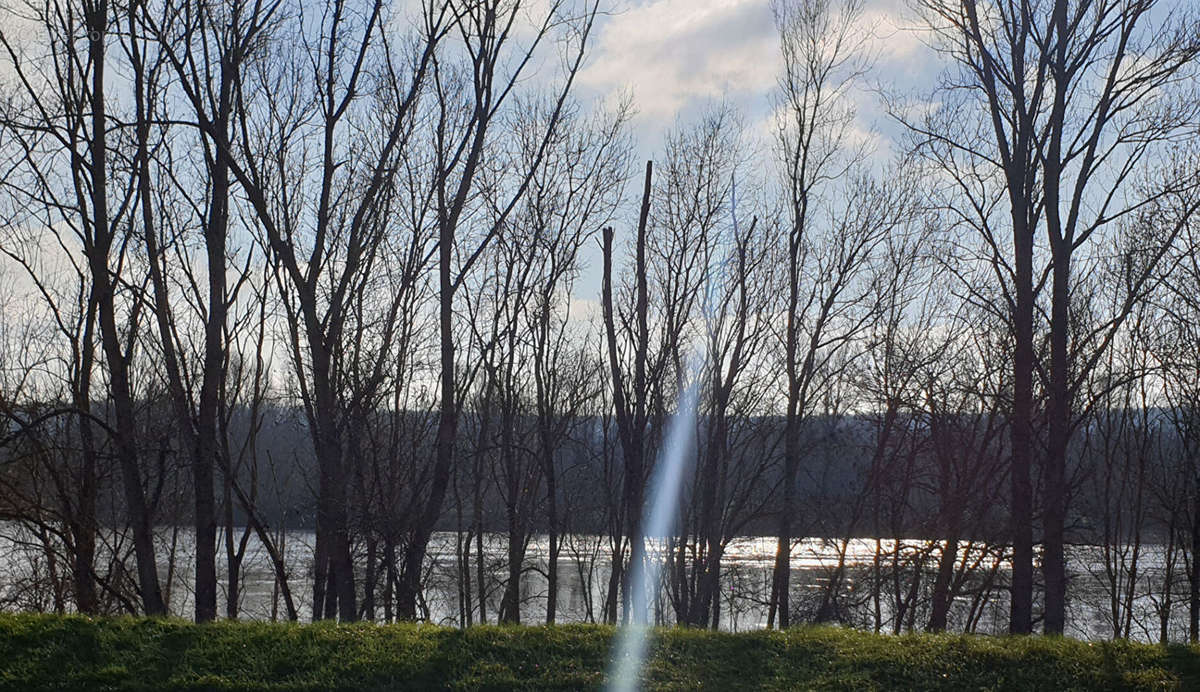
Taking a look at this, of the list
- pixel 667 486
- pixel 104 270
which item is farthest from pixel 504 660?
pixel 667 486

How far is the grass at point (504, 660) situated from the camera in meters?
5.68

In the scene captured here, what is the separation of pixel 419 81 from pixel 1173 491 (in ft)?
61.9

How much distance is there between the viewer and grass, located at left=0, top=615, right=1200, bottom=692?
5680mm

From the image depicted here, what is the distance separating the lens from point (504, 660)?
6.11 meters

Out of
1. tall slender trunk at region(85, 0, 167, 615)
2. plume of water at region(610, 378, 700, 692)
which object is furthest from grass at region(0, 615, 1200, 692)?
plume of water at region(610, 378, 700, 692)

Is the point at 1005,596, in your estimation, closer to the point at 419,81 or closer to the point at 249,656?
the point at 419,81

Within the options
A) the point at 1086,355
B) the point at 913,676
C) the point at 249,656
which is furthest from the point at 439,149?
the point at 1086,355

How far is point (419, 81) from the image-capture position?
12195 millimetres

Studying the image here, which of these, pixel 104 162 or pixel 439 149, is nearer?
pixel 104 162

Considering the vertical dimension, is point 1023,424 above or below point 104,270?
below

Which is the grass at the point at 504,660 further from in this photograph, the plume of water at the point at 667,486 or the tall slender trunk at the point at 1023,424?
the plume of water at the point at 667,486

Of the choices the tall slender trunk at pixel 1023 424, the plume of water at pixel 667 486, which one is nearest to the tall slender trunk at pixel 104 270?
the plume of water at pixel 667 486

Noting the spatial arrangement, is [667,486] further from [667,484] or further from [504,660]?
[504,660]

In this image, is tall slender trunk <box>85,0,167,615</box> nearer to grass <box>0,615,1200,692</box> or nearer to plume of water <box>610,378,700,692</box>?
grass <box>0,615,1200,692</box>
